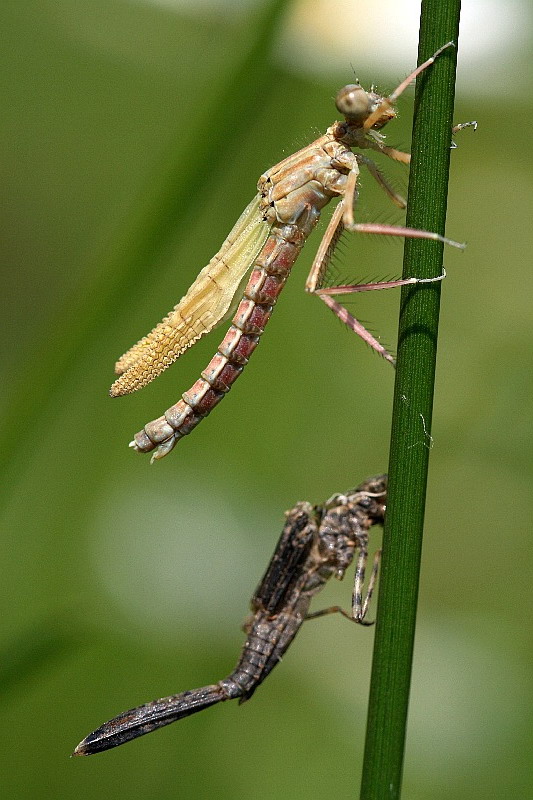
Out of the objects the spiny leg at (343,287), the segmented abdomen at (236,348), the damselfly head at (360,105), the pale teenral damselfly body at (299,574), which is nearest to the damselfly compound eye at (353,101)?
the damselfly head at (360,105)

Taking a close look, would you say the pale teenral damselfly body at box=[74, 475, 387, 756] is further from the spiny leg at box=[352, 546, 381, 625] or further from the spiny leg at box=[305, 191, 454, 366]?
the spiny leg at box=[305, 191, 454, 366]

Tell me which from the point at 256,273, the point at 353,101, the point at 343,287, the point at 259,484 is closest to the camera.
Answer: the point at 353,101

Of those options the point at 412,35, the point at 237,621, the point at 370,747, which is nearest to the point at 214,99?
the point at 412,35

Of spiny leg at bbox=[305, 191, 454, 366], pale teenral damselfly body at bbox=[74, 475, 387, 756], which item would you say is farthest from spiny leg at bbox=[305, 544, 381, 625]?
spiny leg at bbox=[305, 191, 454, 366]

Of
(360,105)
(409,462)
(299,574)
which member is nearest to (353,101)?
(360,105)

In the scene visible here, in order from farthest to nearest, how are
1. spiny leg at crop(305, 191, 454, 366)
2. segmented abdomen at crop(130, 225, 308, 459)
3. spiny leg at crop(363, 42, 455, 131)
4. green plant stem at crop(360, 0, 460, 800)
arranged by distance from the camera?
segmented abdomen at crop(130, 225, 308, 459) < spiny leg at crop(305, 191, 454, 366) < spiny leg at crop(363, 42, 455, 131) < green plant stem at crop(360, 0, 460, 800)

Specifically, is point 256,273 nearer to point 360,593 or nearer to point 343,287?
point 343,287
